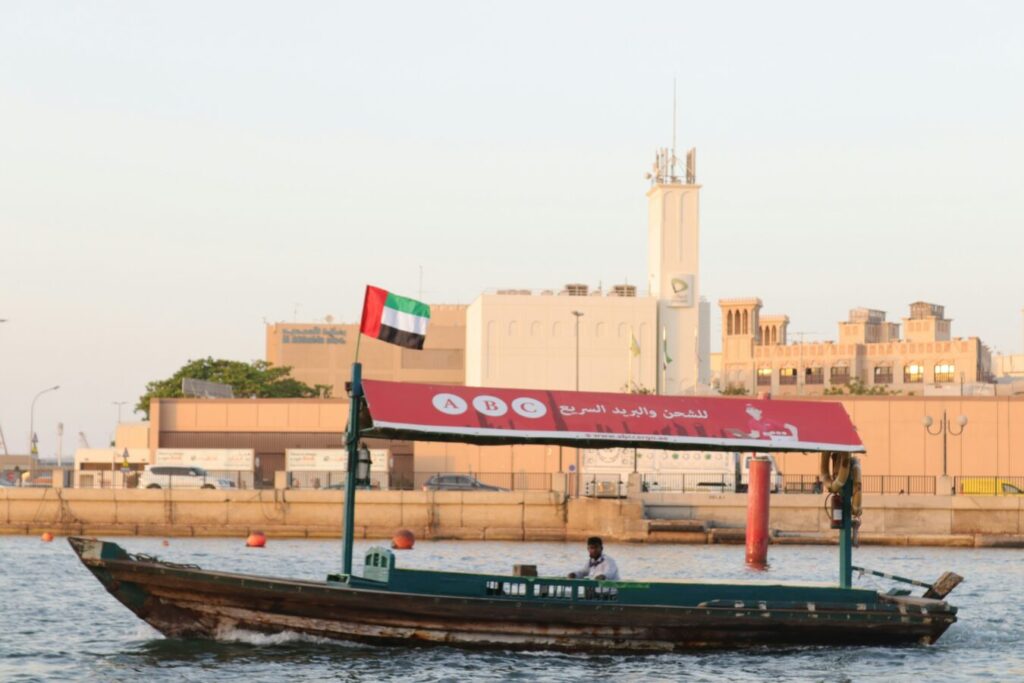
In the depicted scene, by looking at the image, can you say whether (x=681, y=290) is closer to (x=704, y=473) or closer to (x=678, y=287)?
(x=678, y=287)

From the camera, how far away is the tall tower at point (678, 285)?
427 feet

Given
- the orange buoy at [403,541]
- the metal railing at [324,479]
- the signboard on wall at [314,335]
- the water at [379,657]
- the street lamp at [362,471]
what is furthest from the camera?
the signboard on wall at [314,335]

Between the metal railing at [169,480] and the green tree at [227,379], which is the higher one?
the green tree at [227,379]

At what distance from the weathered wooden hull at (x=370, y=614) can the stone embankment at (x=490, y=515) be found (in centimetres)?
3541

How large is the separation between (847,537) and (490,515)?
35.6m

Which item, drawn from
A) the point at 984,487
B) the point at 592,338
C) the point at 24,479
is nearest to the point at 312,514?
the point at 24,479

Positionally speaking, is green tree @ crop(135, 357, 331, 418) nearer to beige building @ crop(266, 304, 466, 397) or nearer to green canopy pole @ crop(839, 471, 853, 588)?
beige building @ crop(266, 304, 466, 397)

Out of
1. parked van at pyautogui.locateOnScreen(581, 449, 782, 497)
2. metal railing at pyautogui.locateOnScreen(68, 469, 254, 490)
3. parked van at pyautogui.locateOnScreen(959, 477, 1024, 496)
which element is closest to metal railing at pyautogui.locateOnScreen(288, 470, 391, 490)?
metal railing at pyautogui.locateOnScreen(68, 469, 254, 490)

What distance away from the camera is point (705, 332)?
13238cm

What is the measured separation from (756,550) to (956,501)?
14022 mm

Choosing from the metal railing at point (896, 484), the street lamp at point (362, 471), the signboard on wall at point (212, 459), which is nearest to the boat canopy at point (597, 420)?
the street lamp at point (362, 471)

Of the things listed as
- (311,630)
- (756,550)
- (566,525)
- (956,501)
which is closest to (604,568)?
(311,630)

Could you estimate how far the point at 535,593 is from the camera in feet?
88.0

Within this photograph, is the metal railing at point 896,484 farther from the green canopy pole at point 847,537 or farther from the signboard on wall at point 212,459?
the green canopy pole at point 847,537
